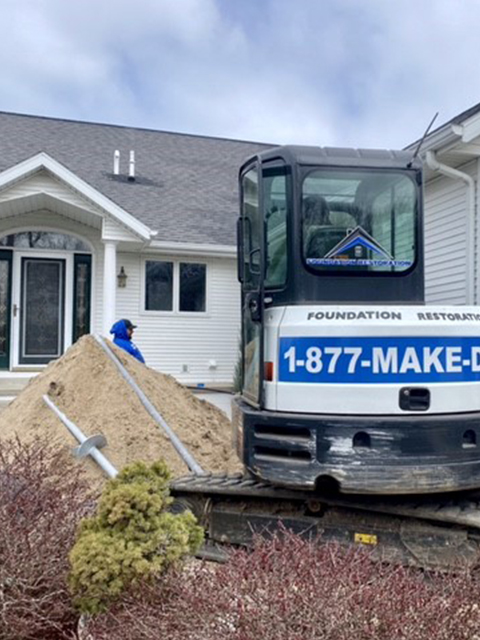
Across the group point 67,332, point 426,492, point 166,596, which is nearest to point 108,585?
point 166,596

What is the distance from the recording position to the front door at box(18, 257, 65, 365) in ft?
42.6

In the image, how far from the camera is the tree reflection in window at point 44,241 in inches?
512

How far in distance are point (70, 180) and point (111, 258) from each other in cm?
177

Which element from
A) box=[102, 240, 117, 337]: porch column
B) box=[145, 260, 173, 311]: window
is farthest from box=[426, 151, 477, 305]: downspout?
box=[145, 260, 173, 311]: window

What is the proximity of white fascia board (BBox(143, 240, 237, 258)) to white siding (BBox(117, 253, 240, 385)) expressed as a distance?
27 centimetres

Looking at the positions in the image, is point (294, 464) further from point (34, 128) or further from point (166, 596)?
point (34, 128)

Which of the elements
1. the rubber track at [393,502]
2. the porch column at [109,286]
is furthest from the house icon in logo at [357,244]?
the porch column at [109,286]

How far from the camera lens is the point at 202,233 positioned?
14492mm

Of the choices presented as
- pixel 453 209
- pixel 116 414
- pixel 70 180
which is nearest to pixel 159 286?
pixel 70 180

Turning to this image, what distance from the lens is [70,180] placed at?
12141mm

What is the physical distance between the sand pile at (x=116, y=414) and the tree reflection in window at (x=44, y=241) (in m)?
5.87

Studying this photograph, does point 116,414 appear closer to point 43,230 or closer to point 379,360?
point 379,360

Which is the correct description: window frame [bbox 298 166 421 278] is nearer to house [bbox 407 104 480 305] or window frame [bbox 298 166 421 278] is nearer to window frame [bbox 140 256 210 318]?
house [bbox 407 104 480 305]

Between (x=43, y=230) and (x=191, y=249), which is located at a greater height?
(x=43, y=230)
